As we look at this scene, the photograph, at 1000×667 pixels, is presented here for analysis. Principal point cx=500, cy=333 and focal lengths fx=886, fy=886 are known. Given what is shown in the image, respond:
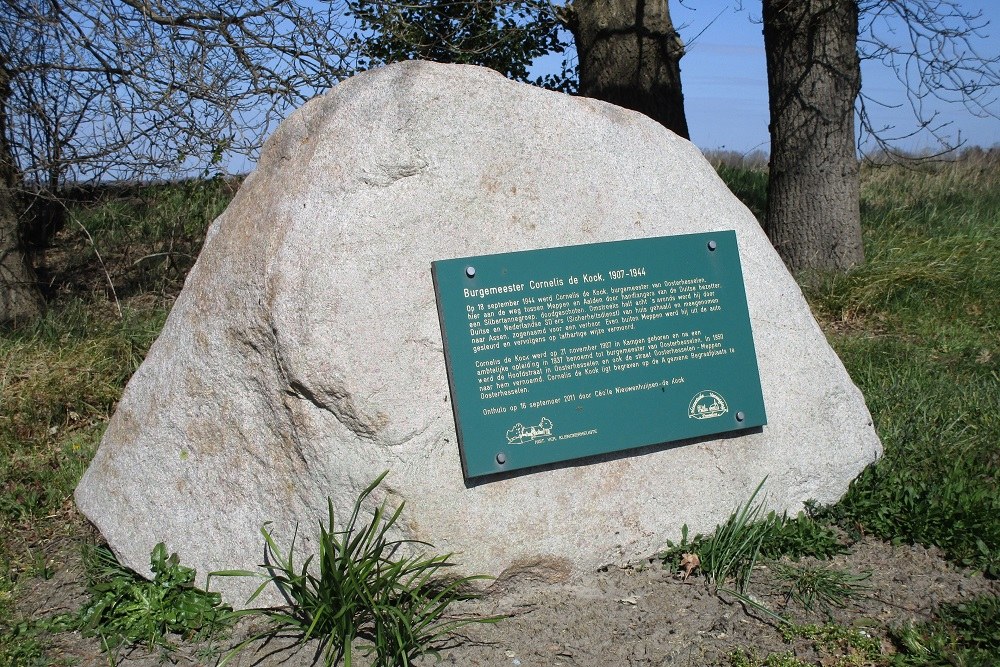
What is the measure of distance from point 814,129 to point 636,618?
475 centimetres

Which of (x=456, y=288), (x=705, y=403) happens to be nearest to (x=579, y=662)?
(x=705, y=403)

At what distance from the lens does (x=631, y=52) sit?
729 cm

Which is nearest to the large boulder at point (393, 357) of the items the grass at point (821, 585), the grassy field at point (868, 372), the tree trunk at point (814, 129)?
the grass at point (821, 585)

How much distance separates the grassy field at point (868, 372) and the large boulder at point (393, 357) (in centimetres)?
55

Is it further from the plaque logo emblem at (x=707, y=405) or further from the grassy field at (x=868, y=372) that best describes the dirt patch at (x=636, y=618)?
the plaque logo emblem at (x=707, y=405)

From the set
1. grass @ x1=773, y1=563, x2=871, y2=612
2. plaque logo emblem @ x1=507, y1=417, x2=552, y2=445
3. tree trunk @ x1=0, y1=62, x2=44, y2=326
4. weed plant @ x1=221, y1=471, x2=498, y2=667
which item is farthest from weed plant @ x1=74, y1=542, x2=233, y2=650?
tree trunk @ x1=0, y1=62, x2=44, y2=326

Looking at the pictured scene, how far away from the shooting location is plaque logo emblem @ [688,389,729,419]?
3.58 metres

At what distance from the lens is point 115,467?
3.60 metres

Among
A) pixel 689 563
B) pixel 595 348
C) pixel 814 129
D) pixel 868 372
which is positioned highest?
pixel 814 129

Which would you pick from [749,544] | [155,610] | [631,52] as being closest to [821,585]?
[749,544]

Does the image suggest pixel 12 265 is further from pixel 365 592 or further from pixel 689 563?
pixel 689 563

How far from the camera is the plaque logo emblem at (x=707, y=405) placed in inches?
141

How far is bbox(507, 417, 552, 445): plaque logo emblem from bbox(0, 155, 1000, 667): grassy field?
1118 millimetres

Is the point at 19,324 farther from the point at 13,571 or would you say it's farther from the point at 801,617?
the point at 801,617
